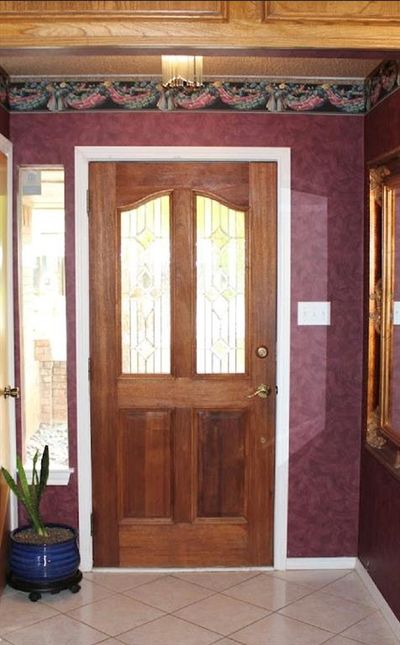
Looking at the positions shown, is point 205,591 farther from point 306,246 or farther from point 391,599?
point 306,246

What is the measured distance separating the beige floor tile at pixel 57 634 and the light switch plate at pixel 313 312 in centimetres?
170

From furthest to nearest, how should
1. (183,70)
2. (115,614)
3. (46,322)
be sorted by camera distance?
(46,322)
(115,614)
(183,70)

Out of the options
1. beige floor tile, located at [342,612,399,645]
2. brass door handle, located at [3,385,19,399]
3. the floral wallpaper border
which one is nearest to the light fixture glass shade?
the floral wallpaper border

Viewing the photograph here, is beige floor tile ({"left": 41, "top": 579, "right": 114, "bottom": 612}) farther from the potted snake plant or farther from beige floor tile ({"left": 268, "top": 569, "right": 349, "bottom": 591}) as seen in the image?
beige floor tile ({"left": 268, "top": 569, "right": 349, "bottom": 591})

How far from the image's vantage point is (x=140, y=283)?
4031mm

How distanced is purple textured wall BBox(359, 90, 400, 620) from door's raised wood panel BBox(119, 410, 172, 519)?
0.96 meters

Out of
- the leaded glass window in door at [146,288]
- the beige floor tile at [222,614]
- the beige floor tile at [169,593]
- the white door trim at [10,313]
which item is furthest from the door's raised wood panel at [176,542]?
the leaded glass window in door at [146,288]

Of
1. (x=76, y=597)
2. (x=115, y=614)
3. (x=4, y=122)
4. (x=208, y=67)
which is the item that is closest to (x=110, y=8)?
(x=208, y=67)

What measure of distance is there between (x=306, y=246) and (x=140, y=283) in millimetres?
823

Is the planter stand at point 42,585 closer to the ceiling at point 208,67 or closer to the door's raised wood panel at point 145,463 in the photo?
the door's raised wood panel at point 145,463

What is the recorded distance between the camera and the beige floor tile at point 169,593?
371 centimetres

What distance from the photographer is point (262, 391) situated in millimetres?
4043

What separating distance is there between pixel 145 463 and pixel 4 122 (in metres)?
1.75

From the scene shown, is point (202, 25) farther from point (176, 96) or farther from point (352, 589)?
point (352, 589)
